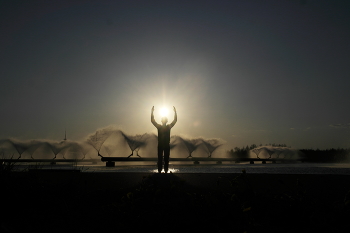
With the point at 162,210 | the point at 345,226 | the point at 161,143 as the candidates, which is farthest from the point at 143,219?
the point at 161,143

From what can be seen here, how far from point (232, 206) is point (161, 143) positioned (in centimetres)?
940

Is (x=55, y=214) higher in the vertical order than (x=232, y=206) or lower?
lower

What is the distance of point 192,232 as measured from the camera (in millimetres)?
3318

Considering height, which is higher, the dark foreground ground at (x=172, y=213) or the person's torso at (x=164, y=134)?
the person's torso at (x=164, y=134)

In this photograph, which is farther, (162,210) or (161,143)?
(161,143)

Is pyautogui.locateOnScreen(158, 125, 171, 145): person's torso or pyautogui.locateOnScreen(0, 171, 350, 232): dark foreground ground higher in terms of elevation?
pyautogui.locateOnScreen(158, 125, 171, 145): person's torso

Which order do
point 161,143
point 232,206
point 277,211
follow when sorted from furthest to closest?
point 161,143, point 277,211, point 232,206

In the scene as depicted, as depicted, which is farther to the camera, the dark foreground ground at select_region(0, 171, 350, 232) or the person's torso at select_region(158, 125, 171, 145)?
→ the person's torso at select_region(158, 125, 171, 145)

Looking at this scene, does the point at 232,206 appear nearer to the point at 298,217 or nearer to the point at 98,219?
the point at 298,217

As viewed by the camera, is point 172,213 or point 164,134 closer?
point 172,213

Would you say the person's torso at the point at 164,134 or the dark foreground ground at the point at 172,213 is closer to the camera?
the dark foreground ground at the point at 172,213

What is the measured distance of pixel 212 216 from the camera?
3514 millimetres

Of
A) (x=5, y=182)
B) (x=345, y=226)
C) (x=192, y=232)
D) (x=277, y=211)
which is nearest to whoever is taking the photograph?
(x=345, y=226)

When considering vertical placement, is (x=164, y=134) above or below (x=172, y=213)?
above
